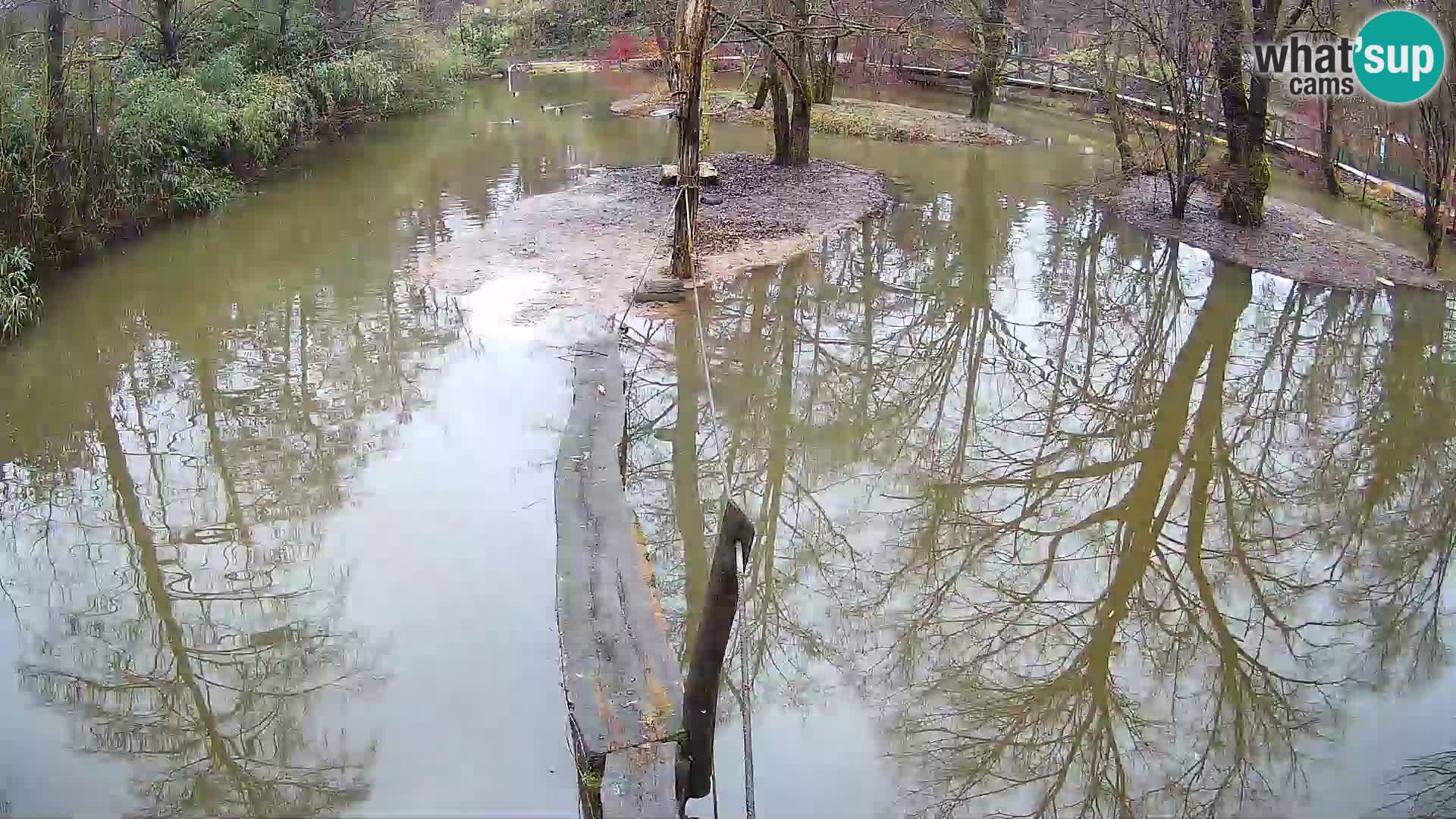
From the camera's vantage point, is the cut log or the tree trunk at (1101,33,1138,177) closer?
the cut log

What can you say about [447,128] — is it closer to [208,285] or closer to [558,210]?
[558,210]

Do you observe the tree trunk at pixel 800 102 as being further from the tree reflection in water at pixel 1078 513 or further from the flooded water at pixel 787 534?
the tree reflection in water at pixel 1078 513

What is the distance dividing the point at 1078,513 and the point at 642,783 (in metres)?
3.77

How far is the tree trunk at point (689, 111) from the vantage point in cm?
960

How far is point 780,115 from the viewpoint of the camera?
15750mm

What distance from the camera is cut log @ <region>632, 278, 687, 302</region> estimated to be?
398 inches

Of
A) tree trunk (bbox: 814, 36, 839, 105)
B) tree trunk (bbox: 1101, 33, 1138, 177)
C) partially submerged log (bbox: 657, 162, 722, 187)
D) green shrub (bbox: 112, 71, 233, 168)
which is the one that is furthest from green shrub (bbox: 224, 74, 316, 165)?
tree trunk (bbox: 1101, 33, 1138, 177)

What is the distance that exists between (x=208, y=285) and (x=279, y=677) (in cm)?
685

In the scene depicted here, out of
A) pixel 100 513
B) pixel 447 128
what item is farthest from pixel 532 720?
pixel 447 128

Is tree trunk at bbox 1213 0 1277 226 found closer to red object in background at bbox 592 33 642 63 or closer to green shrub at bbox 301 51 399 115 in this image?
green shrub at bbox 301 51 399 115

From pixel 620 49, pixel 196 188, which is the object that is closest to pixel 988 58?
pixel 196 188

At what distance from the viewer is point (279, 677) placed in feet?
17.1

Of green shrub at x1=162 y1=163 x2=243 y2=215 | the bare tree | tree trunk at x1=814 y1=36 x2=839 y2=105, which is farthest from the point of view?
tree trunk at x1=814 y1=36 x2=839 y2=105

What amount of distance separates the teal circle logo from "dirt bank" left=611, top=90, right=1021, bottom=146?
6.89 m
